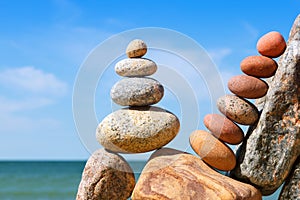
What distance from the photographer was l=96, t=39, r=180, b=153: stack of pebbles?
5738 millimetres

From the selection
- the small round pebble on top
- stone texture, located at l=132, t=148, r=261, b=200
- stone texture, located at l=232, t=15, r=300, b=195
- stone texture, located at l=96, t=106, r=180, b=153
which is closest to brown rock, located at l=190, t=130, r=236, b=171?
stone texture, located at l=132, t=148, r=261, b=200

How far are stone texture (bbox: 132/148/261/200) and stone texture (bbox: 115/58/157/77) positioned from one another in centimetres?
127

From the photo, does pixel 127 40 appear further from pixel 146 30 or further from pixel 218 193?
pixel 218 193

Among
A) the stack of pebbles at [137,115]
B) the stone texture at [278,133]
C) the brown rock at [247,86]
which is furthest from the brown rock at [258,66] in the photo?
the stack of pebbles at [137,115]

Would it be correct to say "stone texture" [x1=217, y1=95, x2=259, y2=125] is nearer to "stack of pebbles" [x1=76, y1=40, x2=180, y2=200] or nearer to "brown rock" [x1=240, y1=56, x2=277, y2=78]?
"brown rock" [x1=240, y1=56, x2=277, y2=78]

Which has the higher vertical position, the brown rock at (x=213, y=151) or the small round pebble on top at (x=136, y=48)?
the small round pebble on top at (x=136, y=48)

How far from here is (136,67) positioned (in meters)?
6.00

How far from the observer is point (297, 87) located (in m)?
5.55

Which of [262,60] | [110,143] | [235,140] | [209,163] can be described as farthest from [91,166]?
[262,60]

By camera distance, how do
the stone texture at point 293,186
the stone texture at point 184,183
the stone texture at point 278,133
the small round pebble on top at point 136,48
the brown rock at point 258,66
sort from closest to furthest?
the stone texture at point 184,183 → the stone texture at point 278,133 → the stone texture at point 293,186 → the brown rock at point 258,66 → the small round pebble on top at point 136,48

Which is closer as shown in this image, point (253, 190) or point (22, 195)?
point (253, 190)

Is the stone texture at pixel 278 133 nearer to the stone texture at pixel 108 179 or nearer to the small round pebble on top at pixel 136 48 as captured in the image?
the stone texture at pixel 108 179

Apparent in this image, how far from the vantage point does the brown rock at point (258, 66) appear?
19.2 feet

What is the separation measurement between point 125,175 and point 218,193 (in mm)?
1555
